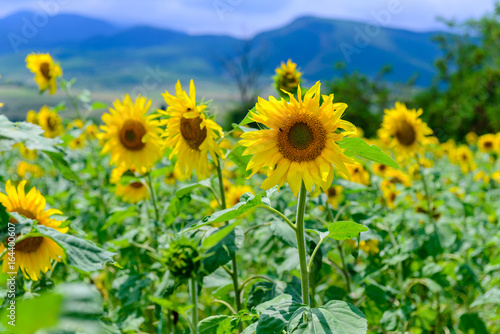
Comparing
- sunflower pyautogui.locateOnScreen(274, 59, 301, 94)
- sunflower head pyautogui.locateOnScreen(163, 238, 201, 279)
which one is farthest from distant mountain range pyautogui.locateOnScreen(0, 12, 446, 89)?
sunflower head pyautogui.locateOnScreen(163, 238, 201, 279)

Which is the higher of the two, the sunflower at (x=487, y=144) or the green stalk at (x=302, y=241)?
the sunflower at (x=487, y=144)

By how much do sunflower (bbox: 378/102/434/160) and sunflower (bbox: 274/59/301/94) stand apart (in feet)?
3.45

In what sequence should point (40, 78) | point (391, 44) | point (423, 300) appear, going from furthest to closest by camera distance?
point (391, 44)
point (40, 78)
point (423, 300)

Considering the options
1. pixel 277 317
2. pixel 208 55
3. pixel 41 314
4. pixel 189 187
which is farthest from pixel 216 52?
pixel 41 314

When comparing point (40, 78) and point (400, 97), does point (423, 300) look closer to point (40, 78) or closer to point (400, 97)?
point (40, 78)

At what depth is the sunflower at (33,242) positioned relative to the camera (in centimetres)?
→ 131

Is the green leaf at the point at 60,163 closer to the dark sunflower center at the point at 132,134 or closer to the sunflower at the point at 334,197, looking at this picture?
the dark sunflower center at the point at 132,134

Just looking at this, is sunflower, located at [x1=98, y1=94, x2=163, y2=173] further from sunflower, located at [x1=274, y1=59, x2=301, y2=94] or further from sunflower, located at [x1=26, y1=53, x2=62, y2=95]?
sunflower, located at [x1=26, y1=53, x2=62, y2=95]

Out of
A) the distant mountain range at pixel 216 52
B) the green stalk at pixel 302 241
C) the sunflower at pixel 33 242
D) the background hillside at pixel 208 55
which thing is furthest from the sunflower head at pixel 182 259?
the distant mountain range at pixel 216 52

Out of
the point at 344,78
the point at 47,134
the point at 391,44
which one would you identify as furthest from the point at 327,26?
the point at 47,134

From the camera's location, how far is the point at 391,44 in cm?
11694

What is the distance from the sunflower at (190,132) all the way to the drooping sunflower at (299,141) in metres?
0.38

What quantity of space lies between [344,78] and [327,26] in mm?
114225

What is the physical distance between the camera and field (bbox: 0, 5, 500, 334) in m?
1.00
